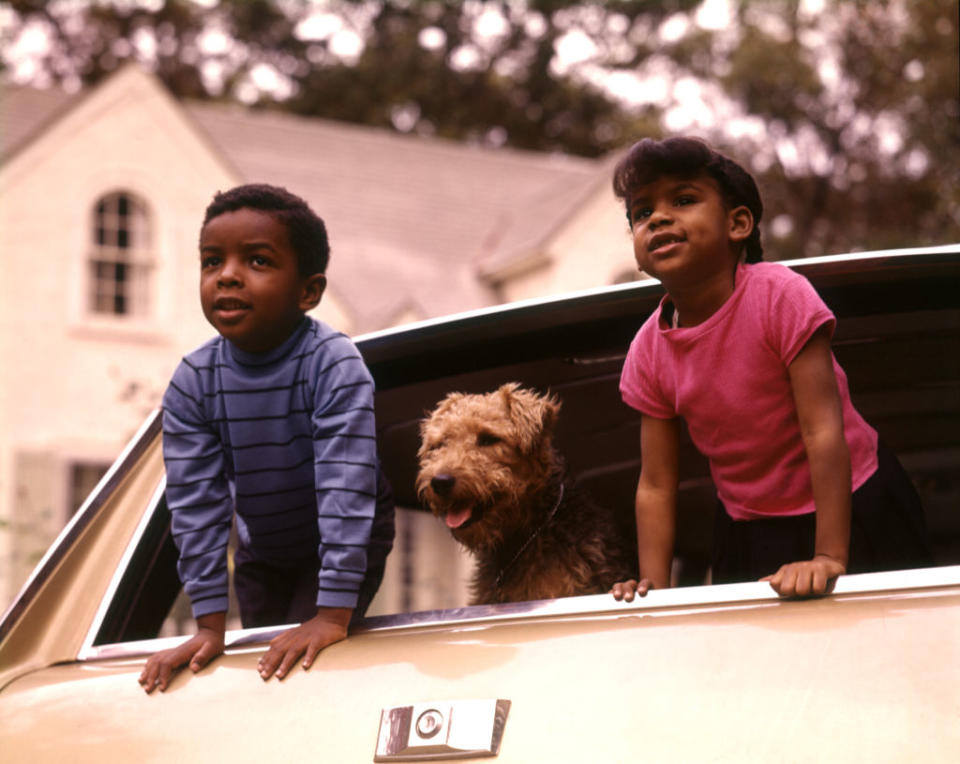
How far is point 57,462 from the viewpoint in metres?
19.3

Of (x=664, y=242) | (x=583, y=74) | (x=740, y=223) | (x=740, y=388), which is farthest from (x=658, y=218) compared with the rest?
(x=583, y=74)

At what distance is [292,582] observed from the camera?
2939 millimetres

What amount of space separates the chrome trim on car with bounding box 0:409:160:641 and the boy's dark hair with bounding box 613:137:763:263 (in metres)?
1.19

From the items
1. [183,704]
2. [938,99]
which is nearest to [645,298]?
[183,704]

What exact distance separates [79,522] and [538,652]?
1260 millimetres

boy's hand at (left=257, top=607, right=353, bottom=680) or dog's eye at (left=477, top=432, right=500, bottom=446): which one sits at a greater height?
dog's eye at (left=477, top=432, right=500, bottom=446)

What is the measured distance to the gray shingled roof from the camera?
2346 cm

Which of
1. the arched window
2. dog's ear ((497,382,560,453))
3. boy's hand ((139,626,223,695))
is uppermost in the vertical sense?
the arched window

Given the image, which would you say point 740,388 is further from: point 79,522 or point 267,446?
point 79,522

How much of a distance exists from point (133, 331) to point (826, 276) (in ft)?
61.4

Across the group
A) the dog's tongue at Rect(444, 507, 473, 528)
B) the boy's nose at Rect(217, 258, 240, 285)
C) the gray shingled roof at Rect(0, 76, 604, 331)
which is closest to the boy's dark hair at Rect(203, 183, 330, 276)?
the boy's nose at Rect(217, 258, 240, 285)

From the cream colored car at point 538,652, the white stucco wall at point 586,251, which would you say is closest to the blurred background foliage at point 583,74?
the white stucco wall at point 586,251

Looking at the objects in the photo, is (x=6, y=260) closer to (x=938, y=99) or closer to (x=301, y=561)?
(x=938, y=99)

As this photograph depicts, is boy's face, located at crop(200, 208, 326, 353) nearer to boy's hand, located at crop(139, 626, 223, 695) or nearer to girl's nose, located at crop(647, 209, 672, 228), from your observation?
boy's hand, located at crop(139, 626, 223, 695)
